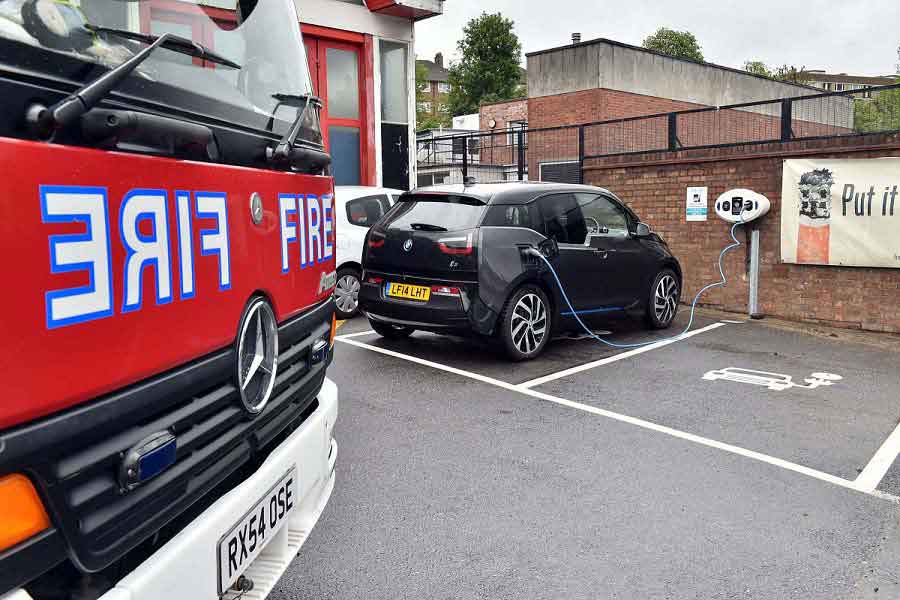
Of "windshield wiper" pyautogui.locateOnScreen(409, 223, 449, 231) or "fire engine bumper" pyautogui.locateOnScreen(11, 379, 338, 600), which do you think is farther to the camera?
"windshield wiper" pyautogui.locateOnScreen(409, 223, 449, 231)

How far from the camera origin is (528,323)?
7543 millimetres

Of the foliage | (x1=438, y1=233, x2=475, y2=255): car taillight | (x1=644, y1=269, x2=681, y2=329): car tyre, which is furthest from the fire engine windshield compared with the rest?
the foliage

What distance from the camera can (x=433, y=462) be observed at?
4.77 metres

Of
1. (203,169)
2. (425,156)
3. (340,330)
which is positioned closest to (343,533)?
(203,169)

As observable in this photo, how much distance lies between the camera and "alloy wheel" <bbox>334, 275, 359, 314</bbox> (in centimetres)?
998

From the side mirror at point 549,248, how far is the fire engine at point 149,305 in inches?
200

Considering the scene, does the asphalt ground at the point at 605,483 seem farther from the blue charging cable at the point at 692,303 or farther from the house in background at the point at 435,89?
the house in background at the point at 435,89

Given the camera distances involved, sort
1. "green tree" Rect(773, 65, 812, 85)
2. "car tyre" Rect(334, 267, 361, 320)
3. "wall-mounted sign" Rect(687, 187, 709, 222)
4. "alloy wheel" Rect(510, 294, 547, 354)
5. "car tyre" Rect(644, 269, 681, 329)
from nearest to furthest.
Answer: "alloy wheel" Rect(510, 294, 547, 354) < "car tyre" Rect(644, 269, 681, 329) < "car tyre" Rect(334, 267, 361, 320) < "wall-mounted sign" Rect(687, 187, 709, 222) < "green tree" Rect(773, 65, 812, 85)

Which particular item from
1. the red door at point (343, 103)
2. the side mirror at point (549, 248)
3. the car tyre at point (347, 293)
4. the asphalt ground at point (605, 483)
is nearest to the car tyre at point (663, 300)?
the asphalt ground at point (605, 483)

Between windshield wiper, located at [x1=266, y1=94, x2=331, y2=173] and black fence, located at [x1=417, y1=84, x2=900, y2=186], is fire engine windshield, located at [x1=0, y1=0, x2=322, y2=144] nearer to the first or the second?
windshield wiper, located at [x1=266, y1=94, x2=331, y2=173]

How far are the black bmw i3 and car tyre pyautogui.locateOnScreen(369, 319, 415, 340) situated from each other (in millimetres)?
13

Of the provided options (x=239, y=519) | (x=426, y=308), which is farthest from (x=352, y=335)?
(x=239, y=519)

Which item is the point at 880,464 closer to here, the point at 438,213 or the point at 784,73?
the point at 438,213

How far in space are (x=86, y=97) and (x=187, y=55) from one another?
0.64 meters
